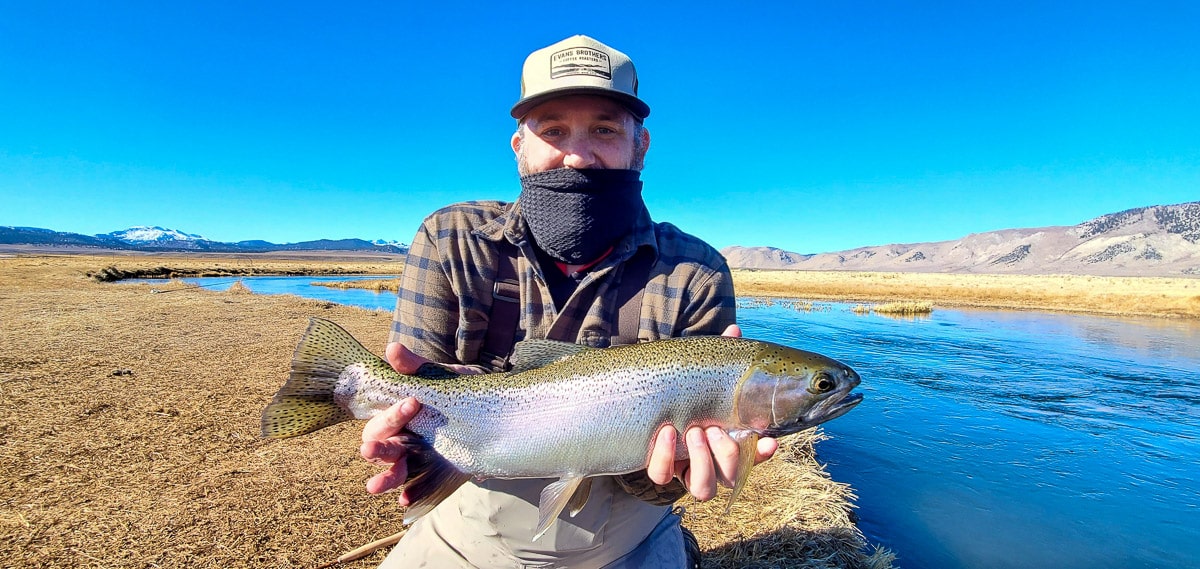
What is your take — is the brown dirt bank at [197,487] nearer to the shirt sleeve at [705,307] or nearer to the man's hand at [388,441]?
the man's hand at [388,441]

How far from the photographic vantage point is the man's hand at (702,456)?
242cm

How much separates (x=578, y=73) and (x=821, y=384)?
1857 mm

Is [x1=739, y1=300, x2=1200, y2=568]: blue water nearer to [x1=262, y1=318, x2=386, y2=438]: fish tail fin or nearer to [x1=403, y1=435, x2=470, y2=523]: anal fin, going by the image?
[x1=403, y1=435, x2=470, y2=523]: anal fin

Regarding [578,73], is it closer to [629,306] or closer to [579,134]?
[579,134]

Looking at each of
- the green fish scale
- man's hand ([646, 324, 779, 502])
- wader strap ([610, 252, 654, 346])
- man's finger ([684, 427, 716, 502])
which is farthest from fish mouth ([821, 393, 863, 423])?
wader strap ([610, 252, 654, 346])

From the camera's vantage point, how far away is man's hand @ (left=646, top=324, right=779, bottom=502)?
2.42 meters

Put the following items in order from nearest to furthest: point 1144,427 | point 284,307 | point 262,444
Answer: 1. point 262,444
2. point 1144,427
3. point 284,307

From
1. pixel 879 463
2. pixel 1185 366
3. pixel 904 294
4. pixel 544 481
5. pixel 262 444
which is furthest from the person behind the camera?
pixel 904 294

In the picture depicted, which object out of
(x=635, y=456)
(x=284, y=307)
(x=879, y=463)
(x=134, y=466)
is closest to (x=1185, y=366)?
(x=879, y=463)

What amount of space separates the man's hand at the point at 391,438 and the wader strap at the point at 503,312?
630 mm

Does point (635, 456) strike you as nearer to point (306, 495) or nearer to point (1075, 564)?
point (306, 495)

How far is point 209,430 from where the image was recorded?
727 cm

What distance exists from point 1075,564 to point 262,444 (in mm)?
9182

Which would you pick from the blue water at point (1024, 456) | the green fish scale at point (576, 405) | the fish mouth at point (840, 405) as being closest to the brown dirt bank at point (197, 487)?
the blue water at point (1024, 456)
